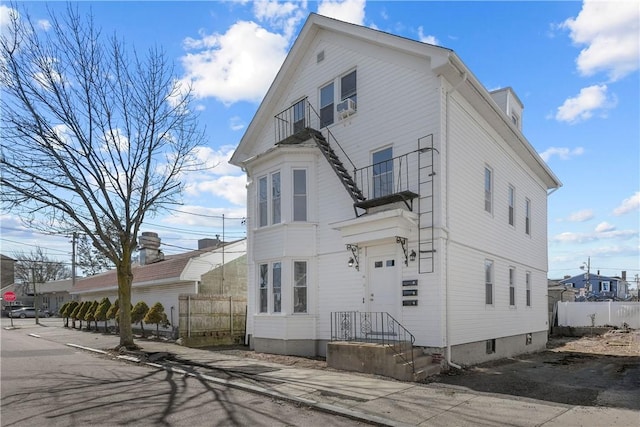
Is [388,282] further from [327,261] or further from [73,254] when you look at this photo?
[73,254]

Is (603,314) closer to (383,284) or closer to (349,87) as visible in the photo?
(383,284)

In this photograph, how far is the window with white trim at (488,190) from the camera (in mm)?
15250

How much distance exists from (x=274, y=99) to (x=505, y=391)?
1249 cm

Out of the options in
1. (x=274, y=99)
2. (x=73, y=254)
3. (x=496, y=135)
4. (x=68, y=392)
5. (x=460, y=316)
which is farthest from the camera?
(x=73, y=254)

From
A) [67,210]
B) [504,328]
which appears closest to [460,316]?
[504,328]

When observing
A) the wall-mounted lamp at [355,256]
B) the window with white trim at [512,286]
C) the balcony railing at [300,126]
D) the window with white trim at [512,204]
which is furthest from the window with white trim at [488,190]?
the wall-mounted lamp at [355,256]

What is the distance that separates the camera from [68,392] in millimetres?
9445

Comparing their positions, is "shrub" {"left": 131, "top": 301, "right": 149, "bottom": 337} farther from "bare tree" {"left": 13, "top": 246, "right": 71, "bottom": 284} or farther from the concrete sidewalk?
"bare tree" {"left": 13, "top": 246, "right": 71, "bottom": 284}

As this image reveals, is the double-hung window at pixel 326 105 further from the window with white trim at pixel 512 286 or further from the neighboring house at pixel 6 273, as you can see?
the neighboring house at pixel 6 273

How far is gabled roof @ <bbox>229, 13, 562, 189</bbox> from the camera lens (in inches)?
479

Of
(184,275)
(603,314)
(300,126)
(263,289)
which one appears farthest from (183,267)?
(603,314)

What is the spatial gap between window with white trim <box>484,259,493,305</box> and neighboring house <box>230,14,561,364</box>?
99mm

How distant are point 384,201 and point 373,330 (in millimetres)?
3524

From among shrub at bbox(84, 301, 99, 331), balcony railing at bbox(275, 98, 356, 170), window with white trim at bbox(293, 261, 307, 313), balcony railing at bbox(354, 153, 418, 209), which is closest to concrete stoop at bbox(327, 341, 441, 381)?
window with white trim at bbox(293, 261, 307, 313)
